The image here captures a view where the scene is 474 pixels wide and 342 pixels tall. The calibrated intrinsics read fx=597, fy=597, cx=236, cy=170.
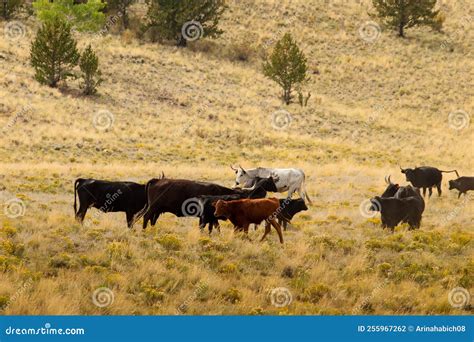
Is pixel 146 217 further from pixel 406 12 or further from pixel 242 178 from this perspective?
pixel 406 12

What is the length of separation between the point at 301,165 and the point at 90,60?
21091 mm

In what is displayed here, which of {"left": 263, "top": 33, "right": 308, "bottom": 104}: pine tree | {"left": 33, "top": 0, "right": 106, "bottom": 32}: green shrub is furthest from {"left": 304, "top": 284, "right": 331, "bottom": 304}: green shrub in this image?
{"left": 33, "top": 0, "right": 106, "bottom": 32}: green shrub

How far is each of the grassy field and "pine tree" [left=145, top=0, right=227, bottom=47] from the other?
1587 mm

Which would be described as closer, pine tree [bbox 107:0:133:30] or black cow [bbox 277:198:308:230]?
black cow [bbox 277:198:308:230]

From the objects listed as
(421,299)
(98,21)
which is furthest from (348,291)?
(98,21)

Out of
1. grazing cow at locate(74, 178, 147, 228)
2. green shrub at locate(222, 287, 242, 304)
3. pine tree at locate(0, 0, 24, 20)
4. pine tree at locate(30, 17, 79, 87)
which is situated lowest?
green shrub at locate(222, 287, 242, 304)

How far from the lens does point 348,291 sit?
10766 mm

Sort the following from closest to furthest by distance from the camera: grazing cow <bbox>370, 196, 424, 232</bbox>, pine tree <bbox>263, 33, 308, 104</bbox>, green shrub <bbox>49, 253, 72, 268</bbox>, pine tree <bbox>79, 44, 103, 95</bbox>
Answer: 1. green shrub <bbox>49, 253, 72, 268</bbox>
2. grazing cow <bbox>370, 196, 424, 232</bbox>
3. pine tree <bbox>79, 44, 103, 95</bbox>
4. pine tree <bbox>263, 33, 308, 104</bbox>

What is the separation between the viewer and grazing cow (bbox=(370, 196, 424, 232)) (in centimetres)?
1501

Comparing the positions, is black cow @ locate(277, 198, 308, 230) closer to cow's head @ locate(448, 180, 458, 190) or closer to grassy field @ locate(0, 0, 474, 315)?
grassy field @ locate(0, 0, 474, 315)

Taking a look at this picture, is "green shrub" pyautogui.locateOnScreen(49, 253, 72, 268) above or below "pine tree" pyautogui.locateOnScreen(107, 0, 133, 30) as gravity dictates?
below

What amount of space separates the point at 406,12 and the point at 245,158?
141ft

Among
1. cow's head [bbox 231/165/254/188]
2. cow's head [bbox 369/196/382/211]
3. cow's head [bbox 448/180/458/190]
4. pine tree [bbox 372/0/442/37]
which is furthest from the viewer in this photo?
pine tree [bbox 372/0/442/37]

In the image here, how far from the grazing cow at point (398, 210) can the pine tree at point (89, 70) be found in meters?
36.0
